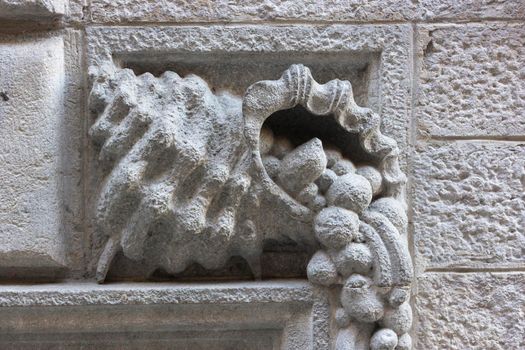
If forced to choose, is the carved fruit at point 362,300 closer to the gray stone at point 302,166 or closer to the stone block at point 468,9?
the gray stone at point 302,166

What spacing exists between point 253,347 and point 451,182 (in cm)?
55

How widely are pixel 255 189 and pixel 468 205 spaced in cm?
47

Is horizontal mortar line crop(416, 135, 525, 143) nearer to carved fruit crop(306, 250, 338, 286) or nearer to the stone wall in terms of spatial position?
the stone wall

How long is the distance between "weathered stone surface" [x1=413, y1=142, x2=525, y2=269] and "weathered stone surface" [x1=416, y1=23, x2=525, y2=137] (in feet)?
0.17

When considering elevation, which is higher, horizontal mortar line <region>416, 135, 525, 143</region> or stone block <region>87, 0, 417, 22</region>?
stone block <region>87, 0, 417, 22</region>

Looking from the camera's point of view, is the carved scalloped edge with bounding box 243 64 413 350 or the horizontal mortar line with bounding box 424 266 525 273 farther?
the horizontal mortar line with bounding box 424 266 525 273

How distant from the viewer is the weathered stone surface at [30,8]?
146 centimetres

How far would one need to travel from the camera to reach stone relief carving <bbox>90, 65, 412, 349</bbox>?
137cm

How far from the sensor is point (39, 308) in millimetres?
1419

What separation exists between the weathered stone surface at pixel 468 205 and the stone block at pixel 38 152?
0.74 meters

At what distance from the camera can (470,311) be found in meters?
1.49

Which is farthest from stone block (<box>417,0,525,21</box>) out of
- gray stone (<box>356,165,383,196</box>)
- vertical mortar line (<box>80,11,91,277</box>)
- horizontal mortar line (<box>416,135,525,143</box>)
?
vertical mortar line (<box>80,11,91,277</box>)

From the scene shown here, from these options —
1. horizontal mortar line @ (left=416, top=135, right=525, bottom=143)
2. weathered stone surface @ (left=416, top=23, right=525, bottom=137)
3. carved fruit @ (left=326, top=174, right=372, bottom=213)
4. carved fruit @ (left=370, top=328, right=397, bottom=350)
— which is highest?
weathered stone surface @ (left=416, top=23, right=525, bottom=137)

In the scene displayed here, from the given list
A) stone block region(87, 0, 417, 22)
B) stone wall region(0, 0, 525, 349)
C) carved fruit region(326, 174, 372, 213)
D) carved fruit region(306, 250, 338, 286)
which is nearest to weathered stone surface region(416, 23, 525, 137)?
stone wall region(0, 0, 525, 349)
